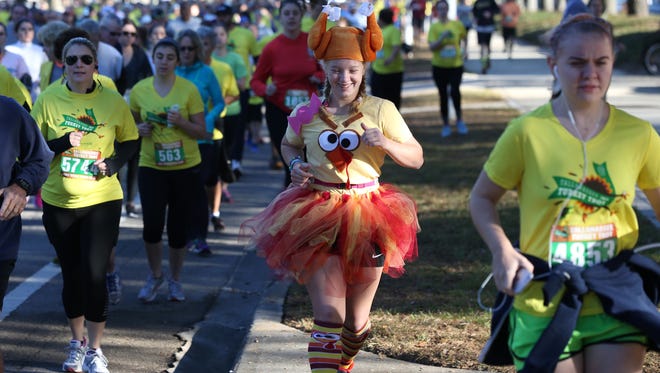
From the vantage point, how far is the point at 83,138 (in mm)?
7090

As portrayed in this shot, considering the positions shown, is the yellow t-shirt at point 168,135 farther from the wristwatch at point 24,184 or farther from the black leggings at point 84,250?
the wristwatch at point 24,184

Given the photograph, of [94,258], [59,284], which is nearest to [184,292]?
[59,284]

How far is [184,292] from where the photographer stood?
9.20 m

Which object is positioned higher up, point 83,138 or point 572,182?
point 572,182

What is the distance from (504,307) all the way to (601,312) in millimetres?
384

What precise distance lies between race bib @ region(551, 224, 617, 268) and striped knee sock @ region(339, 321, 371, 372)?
210 centimetres

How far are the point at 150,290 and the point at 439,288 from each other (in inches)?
87.8

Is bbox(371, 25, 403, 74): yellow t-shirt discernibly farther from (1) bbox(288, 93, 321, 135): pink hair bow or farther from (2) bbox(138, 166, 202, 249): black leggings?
(1) bbox(288, 93, 321, 135): pink hair bow

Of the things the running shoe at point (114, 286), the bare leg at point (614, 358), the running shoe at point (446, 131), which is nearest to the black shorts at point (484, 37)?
the running shoe at point (446, 131)

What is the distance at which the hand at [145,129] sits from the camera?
8.79m

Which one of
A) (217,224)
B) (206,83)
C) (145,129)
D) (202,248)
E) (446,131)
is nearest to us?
(145,129)

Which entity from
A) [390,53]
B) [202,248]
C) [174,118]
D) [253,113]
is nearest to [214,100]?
[202,248]

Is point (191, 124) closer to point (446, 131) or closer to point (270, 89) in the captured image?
point (270, 89)

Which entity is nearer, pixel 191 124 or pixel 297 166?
pixel 297 166
